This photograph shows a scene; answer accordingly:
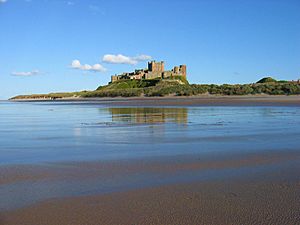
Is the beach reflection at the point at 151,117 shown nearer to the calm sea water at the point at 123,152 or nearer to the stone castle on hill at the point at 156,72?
the calm sea water at the point at 123,152

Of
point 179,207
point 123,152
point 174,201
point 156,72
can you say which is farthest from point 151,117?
point 156,72

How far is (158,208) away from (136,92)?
60.1 meters

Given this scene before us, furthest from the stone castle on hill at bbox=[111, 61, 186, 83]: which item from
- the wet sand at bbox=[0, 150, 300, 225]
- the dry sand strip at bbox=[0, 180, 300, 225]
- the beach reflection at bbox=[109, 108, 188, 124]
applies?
the dry sand strip at bbox=[0, 180, 300, 225]

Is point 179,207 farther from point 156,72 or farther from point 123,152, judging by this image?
point 156,72

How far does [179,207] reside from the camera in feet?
11.3

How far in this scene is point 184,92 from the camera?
51.3 metres

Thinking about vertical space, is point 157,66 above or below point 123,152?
above

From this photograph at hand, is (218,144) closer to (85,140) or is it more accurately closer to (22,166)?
(85,140)

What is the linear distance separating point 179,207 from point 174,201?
0.60 ft

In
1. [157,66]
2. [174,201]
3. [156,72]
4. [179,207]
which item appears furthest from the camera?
[157,66]

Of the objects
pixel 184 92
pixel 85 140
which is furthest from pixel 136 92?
pixel 85 140

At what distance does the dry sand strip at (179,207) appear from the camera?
3.13 meters

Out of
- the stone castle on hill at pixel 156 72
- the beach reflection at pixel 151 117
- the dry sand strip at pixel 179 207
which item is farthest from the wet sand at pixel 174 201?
the stone castle on hill at pixel 156 72

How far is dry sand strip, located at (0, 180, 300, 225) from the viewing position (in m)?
3.13
